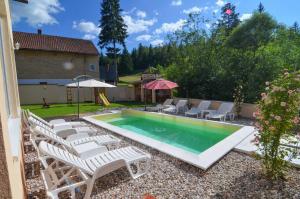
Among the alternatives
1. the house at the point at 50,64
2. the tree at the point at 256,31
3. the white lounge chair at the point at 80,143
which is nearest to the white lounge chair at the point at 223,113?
the tree at the point at 256,31

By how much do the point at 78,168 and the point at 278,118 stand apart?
12.9ft

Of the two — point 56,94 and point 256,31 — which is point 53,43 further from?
point 256,31

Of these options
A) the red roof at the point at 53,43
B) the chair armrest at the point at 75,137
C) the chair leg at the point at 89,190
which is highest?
the red roof at the point at 53,43

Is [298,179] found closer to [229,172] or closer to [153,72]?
[229,172]

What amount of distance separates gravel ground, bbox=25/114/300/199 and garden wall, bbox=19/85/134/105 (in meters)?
19.4

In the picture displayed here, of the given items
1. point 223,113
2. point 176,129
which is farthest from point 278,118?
point 223,113

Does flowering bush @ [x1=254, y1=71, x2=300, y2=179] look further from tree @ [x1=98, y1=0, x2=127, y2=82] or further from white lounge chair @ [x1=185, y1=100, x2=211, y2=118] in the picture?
tree @ [x1=98, y1=0, x2=127, y2=82]

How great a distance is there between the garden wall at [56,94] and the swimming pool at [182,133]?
388 inches

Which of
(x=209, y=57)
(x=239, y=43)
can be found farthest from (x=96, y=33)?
(x=239, y=43)

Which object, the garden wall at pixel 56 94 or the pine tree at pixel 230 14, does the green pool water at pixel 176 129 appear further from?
the pine tree at pixel 230 14

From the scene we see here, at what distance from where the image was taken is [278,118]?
12.7ft

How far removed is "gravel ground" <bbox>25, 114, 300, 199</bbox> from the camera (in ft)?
12.9

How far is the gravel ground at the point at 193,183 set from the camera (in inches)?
154

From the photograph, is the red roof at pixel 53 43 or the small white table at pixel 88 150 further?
the red roof at pixel 53 43
